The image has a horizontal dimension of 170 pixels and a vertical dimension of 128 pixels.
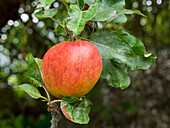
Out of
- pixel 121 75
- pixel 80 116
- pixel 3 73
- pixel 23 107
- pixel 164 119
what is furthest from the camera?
pixel 23 107

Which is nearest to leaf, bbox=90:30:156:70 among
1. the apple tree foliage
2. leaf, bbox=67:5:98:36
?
the apple tree foliage

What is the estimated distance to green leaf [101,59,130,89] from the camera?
19.0 inches

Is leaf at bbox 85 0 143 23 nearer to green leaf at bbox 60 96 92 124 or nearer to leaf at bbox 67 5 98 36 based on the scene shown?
leaf at bbox 67 5 98 36

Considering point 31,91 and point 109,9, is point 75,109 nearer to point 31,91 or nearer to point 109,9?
point 31,91

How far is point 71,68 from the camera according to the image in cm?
36

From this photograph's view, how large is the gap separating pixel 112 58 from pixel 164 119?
1686 mm

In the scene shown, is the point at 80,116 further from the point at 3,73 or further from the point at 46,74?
the point at 3,73

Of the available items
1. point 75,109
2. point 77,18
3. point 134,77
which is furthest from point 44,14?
point 134,77

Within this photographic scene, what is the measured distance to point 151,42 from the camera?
180 cm

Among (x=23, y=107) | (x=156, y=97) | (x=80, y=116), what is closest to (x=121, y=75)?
(x=80, y=116)

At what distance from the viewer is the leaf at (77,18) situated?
1.13 feet

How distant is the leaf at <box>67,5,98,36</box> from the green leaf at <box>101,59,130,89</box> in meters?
0.15

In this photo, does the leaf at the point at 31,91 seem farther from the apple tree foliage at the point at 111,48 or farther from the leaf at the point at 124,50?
the leaf at the point at 124,50

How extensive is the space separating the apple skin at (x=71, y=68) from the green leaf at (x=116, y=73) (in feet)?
0.30
